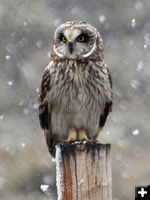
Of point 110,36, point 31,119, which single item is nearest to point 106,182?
point 31,119

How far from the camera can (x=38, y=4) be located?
50.2 ft

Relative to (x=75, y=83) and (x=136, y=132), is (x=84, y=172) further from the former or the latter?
(x=136, y=132)

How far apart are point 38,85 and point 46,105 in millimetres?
6648

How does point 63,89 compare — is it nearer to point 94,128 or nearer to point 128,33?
point 94,128

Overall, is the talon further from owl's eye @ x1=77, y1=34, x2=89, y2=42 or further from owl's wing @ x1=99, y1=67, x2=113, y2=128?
owl's eye @ x1=77, y1=34, x2=89, y2=42

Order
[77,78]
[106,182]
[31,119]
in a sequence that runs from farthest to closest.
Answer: [31,119]
[77,78]
[106,182]

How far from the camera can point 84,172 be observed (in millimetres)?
3391

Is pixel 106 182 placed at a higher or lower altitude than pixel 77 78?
lower

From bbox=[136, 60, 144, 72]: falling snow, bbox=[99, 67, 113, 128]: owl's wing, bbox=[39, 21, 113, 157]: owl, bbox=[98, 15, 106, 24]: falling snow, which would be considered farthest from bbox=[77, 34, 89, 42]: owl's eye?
bbox=[98, 15, 106, 24]: falling snow

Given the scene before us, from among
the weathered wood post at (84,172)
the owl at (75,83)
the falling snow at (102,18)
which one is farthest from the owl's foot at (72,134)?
the falling snow at (102,18)

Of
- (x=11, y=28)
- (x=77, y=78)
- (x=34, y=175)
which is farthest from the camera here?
(x=11, y=28)

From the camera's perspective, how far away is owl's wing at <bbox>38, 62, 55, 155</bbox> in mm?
4805

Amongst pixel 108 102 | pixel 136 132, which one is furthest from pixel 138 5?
pixel 108 102

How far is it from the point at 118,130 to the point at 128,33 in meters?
3.17
